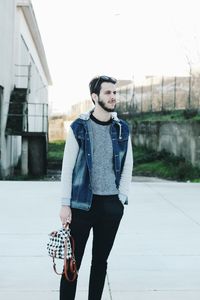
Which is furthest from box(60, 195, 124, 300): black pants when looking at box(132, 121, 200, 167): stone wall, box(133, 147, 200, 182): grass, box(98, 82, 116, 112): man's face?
box(132, 121, 200, 167): stone wall

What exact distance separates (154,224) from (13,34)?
13.8m

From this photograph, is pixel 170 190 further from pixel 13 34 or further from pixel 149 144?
pixel 149 144

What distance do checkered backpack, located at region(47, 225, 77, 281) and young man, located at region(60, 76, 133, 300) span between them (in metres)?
0.05

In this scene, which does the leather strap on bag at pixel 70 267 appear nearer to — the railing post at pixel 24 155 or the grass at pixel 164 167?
the grass at pixel 164 167

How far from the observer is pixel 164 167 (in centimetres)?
2109

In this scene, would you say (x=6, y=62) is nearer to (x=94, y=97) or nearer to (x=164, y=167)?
(x=164, y=167)

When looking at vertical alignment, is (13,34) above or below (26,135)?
above

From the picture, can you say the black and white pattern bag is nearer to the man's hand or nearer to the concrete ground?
the man's hand

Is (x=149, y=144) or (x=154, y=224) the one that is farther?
(x=149, y=144)

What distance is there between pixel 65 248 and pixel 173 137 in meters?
18.4

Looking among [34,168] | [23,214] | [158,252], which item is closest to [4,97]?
[34,168]

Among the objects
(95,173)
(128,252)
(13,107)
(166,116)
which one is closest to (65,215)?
(95,173)

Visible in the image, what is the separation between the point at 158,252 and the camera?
5879 mm

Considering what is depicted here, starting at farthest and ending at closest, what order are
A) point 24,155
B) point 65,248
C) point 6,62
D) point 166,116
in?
point 166,116, point 24,155, point 6,62, point 65,248
